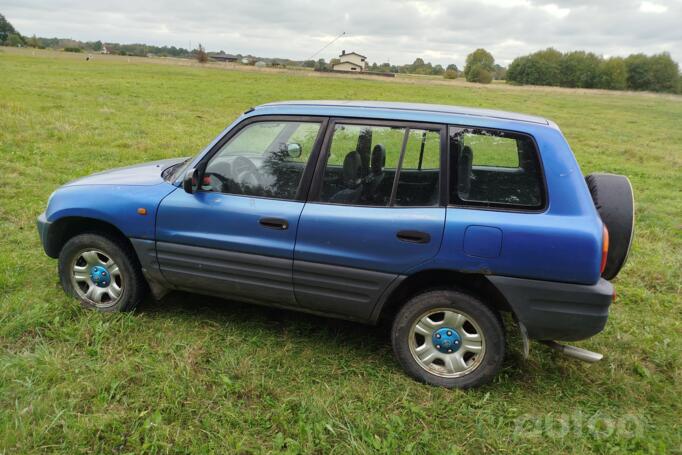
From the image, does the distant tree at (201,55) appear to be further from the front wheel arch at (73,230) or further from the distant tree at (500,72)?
the front wheel arch at (73,230)

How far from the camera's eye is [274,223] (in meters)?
3.14

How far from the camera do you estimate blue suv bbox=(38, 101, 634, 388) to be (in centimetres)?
276

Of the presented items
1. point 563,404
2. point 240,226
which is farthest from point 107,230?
point 563,404

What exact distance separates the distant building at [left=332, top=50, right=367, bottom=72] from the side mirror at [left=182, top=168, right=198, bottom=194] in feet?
155

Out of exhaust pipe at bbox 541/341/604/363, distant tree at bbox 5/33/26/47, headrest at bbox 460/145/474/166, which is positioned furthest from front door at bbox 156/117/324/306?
distant tree at bbox 5/33/26/47

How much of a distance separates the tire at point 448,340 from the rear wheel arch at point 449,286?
83 mm

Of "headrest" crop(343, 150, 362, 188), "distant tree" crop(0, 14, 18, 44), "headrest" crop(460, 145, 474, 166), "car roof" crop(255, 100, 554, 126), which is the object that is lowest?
"headrest" crop(343, 150, 362, 188)

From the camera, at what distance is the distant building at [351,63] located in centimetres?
5734

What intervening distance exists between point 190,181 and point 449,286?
6.11 ft

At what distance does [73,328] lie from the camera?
136 inches

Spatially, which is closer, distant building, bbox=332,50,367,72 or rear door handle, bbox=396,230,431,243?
rear door handle, bbox=396,230,431,243

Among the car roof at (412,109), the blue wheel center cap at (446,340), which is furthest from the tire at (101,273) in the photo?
the blue wheel center cap at (446,340)

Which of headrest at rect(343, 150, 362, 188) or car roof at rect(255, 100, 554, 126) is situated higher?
car roof at rect(255, 100, 554, 126)

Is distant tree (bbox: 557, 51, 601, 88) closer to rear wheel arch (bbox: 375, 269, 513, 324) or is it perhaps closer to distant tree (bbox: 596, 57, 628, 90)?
distant tree (bbox: 596, 57, 628, 90)
